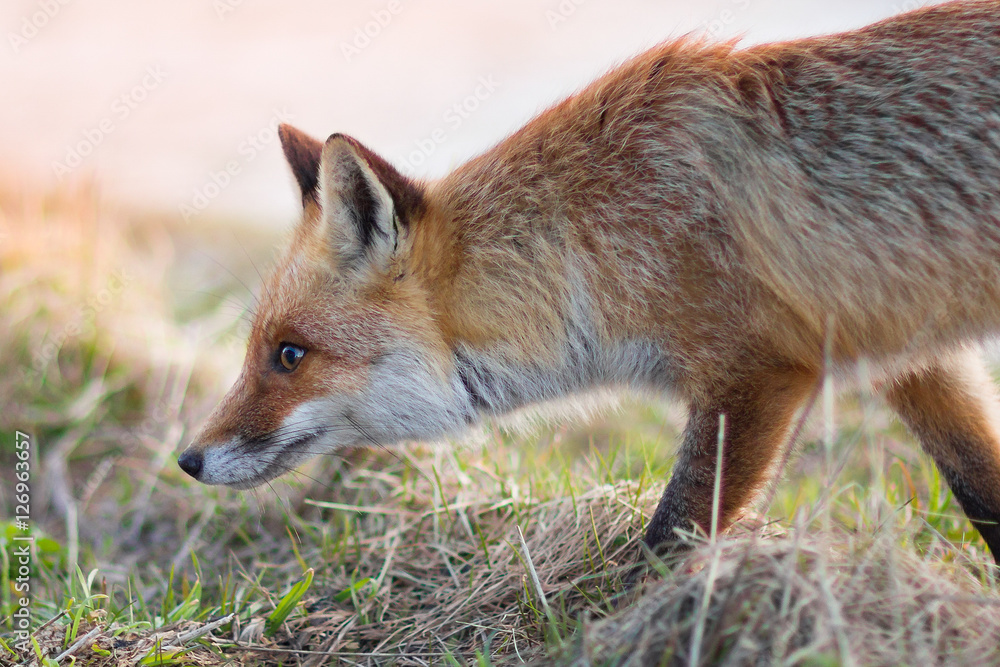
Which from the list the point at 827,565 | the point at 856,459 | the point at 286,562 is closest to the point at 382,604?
the point at 286,562

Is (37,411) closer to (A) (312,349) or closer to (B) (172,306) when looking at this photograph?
(B) (172,306)

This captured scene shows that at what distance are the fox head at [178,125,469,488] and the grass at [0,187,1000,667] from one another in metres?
0.53

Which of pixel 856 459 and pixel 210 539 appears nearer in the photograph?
pixel 210 539

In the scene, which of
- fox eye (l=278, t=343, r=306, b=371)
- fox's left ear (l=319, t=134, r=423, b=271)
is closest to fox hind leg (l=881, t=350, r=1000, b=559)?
fox's left ear (l=319, t=134, r=423, b=271)

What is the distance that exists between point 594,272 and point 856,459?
313cm

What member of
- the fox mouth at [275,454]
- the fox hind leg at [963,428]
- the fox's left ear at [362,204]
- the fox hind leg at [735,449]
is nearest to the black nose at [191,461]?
the fox mouth at [275,454]

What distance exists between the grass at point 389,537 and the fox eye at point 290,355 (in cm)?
79

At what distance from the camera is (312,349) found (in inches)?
138

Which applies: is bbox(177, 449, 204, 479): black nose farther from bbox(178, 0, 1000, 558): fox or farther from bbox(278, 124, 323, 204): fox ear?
bbox(278, 124, 323, 204): fox ear

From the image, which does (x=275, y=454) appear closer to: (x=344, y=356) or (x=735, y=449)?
(x=344, y=356)

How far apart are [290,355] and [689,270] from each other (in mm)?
1885

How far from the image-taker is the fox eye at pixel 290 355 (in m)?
3.54

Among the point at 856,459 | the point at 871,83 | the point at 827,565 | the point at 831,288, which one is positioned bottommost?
the point at 856,459

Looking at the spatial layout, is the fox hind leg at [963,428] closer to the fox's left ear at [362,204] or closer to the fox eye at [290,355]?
the fox's left ear at [362,204]
